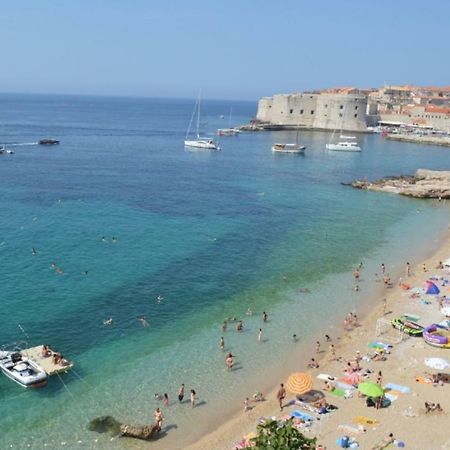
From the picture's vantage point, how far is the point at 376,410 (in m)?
20.5

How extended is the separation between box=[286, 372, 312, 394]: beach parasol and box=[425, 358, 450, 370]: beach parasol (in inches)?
228

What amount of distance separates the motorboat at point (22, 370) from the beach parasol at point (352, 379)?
11.8 m

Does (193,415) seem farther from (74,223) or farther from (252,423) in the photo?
(74,223)

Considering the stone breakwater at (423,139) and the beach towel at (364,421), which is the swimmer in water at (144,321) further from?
the stone breakwater at (423,139)

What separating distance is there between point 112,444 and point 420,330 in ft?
51.4

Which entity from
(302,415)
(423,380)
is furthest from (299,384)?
(423,380)

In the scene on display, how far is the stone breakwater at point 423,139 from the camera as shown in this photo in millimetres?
117231

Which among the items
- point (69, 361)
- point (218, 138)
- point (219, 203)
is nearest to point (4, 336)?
point (69, 361)

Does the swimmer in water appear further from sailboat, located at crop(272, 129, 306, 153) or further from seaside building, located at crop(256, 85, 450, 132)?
seaside building, located at crop(256, 85, 450, 132)

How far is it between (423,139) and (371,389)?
108m

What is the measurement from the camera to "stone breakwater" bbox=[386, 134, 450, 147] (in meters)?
117

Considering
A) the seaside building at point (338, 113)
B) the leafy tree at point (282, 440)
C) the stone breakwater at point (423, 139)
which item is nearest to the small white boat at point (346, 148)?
the stone breakwater at point (423, 139)

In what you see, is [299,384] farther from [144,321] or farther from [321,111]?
[321,111]

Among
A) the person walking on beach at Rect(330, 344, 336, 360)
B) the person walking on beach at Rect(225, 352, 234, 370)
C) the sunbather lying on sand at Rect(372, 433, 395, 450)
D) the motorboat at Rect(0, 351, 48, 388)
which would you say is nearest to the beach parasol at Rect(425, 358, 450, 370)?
the person walking on beach at Rect(330, 344, 336, 360)
